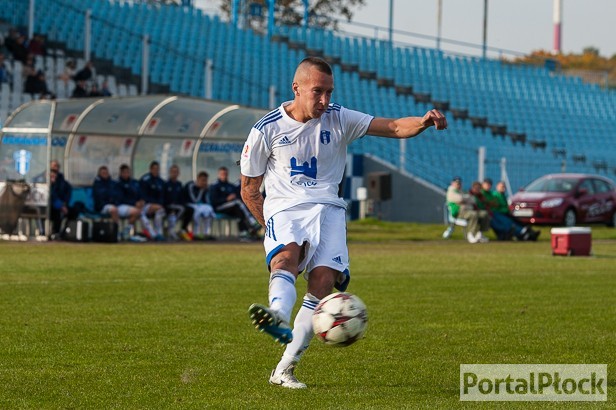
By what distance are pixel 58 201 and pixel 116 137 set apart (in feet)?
9.49

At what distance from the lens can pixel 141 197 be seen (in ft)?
84.3

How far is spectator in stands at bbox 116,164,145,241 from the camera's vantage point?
2523 centimetres

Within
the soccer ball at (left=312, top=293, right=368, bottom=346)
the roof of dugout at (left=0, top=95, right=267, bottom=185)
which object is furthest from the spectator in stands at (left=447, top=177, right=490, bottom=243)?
the soccer ball at (left=312, top=293, right=368, bottom=346)

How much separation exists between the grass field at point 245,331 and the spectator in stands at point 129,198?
15.9 ft

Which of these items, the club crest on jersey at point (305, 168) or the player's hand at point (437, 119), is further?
the club crest on jersey at point (305, 168)

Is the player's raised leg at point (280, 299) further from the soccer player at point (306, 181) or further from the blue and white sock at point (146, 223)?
the blue and white sock at point (146, 223)

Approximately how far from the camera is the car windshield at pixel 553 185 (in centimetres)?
3559

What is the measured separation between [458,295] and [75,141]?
14042mm

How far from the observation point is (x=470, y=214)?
94.7ft

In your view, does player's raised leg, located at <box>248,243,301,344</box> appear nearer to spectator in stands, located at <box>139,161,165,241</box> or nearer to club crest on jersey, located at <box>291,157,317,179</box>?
club crest on jersey, located at <box>291,157,317,179</box>

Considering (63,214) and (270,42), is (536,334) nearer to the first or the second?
(63,214)

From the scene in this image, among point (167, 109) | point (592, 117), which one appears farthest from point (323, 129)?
point (592, 117)

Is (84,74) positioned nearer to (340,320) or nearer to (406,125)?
(406,125)

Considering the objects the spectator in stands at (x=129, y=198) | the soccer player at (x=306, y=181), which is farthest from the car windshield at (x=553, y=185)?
the soccer player at (x=306, y=181)
